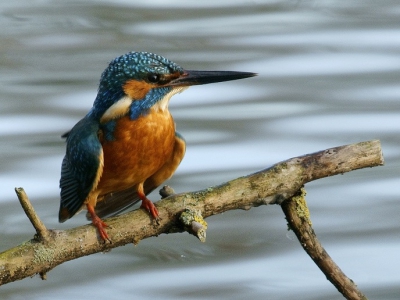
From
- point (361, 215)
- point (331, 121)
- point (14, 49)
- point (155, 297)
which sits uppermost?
point (14, 49)

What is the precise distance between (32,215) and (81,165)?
2.64 feet

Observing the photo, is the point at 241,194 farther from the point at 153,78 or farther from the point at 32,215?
the point at 32,215

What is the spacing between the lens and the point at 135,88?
469 cm

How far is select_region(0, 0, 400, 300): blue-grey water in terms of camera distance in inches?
250

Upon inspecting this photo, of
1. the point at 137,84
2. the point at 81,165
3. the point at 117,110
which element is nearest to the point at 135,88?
the point at 137,84

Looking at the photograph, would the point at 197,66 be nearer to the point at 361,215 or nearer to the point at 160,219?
the point at 361,215

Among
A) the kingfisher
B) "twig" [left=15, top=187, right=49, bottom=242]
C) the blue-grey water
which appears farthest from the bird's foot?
the blue-grey water

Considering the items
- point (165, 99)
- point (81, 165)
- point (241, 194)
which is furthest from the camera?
point (165, 99)

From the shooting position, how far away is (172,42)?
10.7 m

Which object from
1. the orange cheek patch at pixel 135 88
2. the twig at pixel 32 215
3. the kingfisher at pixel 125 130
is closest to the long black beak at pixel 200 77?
the kingfisher at pixel 125 130

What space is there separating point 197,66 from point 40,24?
2.40 metres

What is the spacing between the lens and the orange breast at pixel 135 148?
15.5 ft

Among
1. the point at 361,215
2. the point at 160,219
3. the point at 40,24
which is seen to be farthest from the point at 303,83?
the point at 160,219

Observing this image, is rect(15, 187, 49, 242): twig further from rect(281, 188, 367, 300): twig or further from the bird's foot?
rect(281, 188, 367, 300): twig
